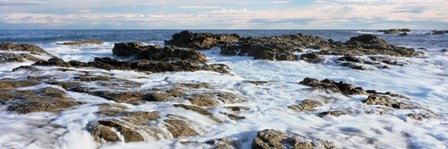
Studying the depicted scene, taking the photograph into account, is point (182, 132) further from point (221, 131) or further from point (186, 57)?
point (186, 57)

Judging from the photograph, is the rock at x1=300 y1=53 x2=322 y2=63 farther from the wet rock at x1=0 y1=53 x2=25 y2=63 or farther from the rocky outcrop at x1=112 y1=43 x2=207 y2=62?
the wet rock at x1=0 y1=53 x2=25 y2=63

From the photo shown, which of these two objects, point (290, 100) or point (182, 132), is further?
point (290, 100)

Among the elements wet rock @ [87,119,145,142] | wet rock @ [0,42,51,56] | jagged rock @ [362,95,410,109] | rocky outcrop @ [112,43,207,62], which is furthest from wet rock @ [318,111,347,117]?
wet rock @ [0,42,51,56]

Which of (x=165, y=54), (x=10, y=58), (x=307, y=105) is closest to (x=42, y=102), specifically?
(x=307, y=105)

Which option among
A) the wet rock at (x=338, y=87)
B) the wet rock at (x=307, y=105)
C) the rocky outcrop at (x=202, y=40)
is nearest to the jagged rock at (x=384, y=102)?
the wet rock at (x=338, y=87)

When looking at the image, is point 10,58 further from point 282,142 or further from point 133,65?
point 282,142

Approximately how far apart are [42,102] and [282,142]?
3867 millimetres

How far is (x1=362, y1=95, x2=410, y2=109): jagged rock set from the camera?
888 cm

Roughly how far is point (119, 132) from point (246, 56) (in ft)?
43.1

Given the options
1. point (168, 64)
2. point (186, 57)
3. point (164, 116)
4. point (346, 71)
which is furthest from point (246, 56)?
point (164, 116)

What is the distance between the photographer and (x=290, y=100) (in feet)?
29.4

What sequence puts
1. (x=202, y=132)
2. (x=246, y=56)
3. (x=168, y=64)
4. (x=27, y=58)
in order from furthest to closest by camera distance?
(x=246, y=56) < (x=27, y=58) < (x=168, y=64) < (x=202, y=132)

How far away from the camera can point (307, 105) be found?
853 centimetres

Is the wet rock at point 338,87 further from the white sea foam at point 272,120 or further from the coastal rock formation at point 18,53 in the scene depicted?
the coastal rock formation at point 18,53
